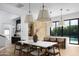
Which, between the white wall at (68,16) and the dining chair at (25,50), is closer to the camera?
the white wall at (68,16)

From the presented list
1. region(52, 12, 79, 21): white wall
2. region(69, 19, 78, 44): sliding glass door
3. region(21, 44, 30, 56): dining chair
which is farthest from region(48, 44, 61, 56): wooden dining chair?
region(52, 12, 79, 21): white wall

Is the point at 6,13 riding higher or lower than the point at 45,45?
higher

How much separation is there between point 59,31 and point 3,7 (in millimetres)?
1208

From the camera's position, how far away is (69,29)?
2.37 meters

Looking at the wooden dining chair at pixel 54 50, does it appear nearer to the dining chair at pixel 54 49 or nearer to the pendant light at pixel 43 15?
the dining chair at pixel 54 49

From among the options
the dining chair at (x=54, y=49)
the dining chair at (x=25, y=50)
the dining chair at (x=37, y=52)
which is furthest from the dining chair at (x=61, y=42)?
the dining chair at (x=25, y=50)

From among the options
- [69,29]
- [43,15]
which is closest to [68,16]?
[69,29]

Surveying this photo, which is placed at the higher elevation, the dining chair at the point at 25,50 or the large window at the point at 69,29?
the large window at the point at 69,29

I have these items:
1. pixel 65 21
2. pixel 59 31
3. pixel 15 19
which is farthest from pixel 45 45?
pixel 15 19

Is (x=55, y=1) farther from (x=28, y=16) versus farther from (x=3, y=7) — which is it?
(x=3, y=7)

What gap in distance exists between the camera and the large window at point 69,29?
2.30 m

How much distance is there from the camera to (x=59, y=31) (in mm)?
2350

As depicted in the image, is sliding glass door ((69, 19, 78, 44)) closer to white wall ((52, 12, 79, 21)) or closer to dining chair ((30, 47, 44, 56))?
white wall ((52, 12, 79, 21))

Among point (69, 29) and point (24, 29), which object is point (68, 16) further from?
point (24, 29)
